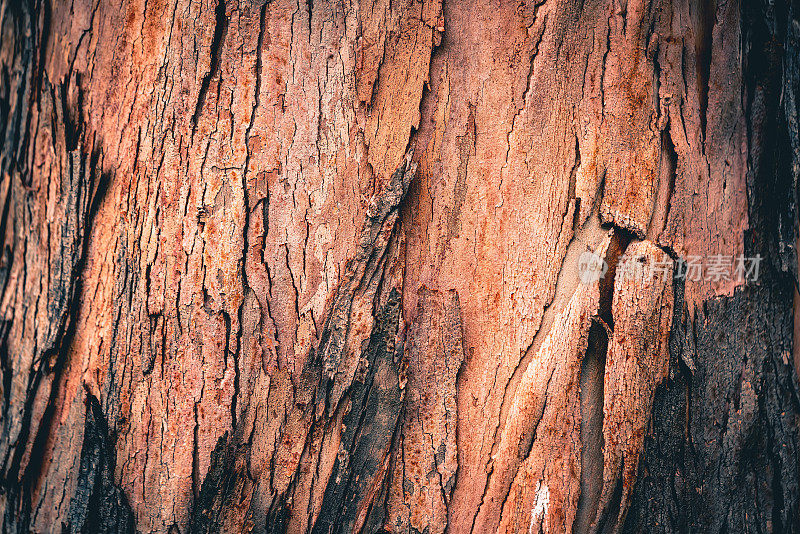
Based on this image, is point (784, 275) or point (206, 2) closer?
point (206, 2)

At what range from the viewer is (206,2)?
87 centimetres

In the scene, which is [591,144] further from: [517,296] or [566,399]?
[566,399]

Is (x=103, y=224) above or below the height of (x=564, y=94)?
below

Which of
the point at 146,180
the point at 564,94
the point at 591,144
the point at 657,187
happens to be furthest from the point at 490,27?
the point at 146,180

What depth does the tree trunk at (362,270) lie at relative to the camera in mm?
875

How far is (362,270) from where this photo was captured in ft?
2.94

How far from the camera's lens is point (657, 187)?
3.09 feet

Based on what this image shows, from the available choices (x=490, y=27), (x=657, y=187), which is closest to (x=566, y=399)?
(x=657, y=187)

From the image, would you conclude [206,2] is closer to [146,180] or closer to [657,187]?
[146,180]

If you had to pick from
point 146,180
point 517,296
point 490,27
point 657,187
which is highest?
point 490,27

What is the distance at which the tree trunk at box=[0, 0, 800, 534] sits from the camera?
875mm

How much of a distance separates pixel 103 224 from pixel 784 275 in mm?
1364

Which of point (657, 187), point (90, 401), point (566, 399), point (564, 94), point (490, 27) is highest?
point (490, 27)

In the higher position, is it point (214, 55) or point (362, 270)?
point (214, 55)
